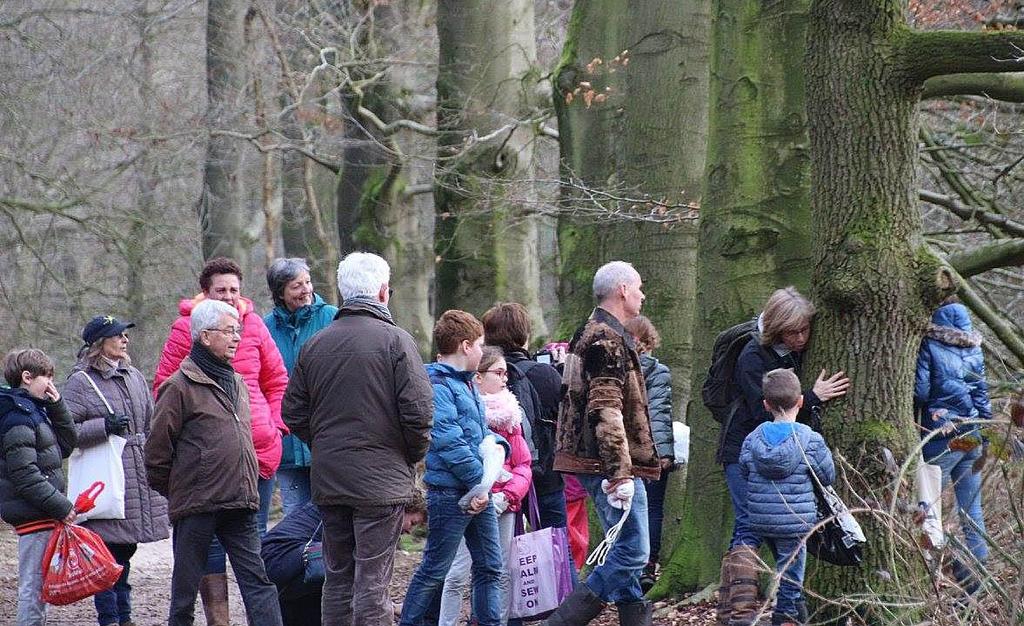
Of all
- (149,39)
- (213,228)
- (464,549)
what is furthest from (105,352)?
(213,228)

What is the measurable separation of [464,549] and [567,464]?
2.96 ft

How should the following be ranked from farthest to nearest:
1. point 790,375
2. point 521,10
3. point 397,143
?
point 397,143, point 521,10, point 790,375

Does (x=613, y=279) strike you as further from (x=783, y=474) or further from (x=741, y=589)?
(x=741, y=589)

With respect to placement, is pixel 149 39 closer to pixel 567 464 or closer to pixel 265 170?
pixel 265 170

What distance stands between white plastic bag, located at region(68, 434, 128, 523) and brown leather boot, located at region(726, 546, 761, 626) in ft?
11.1

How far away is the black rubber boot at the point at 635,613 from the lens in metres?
6.95

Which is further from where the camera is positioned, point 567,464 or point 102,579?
point 102,579

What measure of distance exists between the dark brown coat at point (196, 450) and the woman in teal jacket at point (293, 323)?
1077 mm

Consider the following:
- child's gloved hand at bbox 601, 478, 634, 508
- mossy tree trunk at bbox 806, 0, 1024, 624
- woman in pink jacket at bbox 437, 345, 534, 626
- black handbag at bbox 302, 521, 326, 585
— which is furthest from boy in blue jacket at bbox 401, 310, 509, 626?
mossy tree trunk at bbox 806, 0, 1024, 624

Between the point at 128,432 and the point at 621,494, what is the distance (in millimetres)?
2998

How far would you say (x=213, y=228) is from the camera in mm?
21344

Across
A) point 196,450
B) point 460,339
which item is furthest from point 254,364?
point 460,339

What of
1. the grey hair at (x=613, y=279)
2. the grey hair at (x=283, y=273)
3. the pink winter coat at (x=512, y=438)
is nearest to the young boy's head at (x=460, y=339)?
the pink winter coat at (x=512, y=438)

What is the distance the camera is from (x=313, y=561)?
679cm
